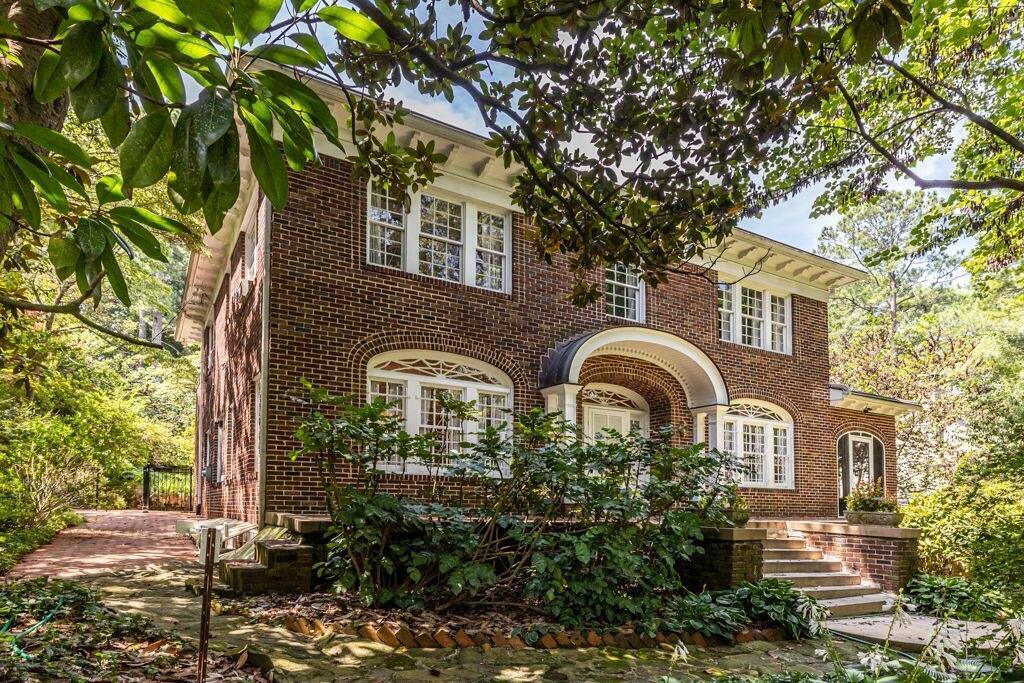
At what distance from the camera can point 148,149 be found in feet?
3.93

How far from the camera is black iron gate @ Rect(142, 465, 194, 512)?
871 inches

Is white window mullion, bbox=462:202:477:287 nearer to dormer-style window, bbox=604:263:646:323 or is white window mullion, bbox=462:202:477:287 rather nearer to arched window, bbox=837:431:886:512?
dormer-style window, bbox=604:263:646:323

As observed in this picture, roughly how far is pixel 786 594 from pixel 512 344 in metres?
5.56

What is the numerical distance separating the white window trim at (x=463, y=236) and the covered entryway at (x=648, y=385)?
186 centimetres

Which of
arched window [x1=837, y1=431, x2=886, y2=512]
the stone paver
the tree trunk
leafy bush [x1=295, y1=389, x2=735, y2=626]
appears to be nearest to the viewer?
the tree trunk

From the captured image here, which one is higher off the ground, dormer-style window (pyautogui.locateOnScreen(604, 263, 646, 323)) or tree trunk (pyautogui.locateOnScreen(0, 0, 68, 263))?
dormer-style window (pyautogui.locateOnScreen(604, 263, 646, 323))

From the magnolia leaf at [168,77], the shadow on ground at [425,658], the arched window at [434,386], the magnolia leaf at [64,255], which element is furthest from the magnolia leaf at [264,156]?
the arched window at [434,386]

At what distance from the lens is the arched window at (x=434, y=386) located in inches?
A: 400

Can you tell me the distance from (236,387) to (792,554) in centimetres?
976

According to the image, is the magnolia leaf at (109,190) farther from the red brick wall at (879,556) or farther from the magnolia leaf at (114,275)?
the red brick wall at (879,556)

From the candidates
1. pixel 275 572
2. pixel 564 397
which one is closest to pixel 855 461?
pixel 564 397

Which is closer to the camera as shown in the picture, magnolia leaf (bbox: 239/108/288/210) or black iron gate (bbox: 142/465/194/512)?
magnolia leaf (bbox: 239/108/288/210)

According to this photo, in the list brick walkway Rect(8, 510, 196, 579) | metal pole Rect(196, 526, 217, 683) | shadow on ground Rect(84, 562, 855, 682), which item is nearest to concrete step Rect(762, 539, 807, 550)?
shadow on ground Rect(84, 562, 855, 682)

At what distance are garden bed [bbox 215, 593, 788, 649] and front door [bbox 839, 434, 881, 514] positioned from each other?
11956mm
